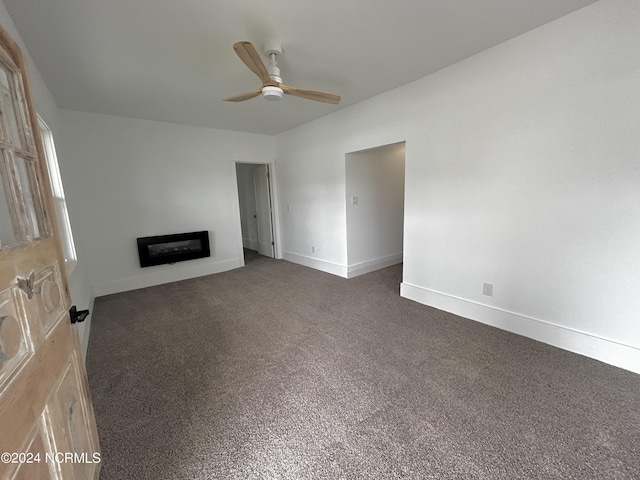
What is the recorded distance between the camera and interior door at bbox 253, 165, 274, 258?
5621 mm

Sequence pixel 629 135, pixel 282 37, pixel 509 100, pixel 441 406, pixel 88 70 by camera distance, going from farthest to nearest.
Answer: pixel 88 70
pixel 509 100
pixel 282 37
pixel 629 135
pixel 441 406

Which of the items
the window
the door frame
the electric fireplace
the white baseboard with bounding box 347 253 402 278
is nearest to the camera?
the window

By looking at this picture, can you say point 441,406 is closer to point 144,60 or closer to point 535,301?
point 535,301

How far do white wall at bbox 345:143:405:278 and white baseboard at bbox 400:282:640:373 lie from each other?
1366 millimetres

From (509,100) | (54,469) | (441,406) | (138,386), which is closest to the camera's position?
(54,469)

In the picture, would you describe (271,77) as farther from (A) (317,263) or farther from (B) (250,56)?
(A) (317,263)

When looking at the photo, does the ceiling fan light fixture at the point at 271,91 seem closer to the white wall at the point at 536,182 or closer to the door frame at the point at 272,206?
the white wall at the point at 536,182

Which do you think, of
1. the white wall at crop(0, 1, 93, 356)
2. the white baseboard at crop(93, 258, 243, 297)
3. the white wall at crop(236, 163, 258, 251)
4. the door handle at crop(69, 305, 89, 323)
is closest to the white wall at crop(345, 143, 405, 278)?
the white baseboard at crop(93, 258, 243, 297)

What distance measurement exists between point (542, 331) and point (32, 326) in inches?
130

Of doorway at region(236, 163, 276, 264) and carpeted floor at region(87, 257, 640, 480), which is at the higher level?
doorway at region(236, 163, 276, 264)

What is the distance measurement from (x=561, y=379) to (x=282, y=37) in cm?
331

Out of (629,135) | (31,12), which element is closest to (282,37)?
(31,12)

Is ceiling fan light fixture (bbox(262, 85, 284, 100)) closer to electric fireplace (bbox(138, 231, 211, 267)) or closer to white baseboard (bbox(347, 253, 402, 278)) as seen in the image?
white baseboard (bbox(347, 253, 402, 278))

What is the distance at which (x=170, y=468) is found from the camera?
4.34ft
